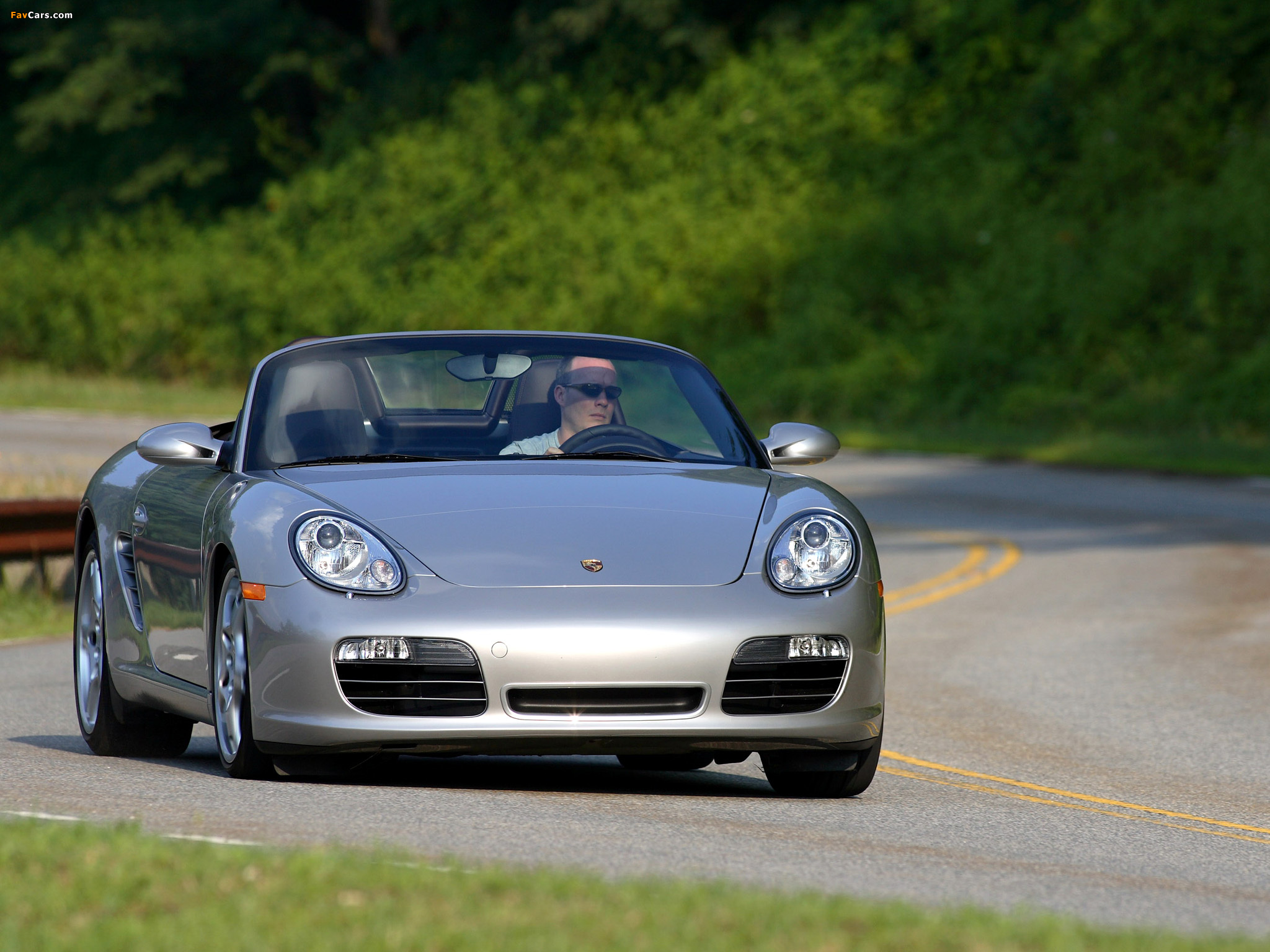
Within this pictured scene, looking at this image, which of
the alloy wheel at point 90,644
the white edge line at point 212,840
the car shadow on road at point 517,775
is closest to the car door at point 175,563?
the car shadow on road at point 517,775

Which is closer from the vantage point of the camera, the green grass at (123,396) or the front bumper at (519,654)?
the front bumper at (519,654)

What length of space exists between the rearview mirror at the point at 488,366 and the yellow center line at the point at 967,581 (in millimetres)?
7346

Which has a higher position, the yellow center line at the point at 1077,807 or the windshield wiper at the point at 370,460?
the windshield wiper at the point at 370,460

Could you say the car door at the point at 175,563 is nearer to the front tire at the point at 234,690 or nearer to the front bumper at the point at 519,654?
the front tire at the point at 234,690

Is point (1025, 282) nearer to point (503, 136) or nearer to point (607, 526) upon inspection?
point (503, 136)

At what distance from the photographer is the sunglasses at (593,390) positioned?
24.7ft

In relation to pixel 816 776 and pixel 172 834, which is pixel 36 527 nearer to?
pixel 816 776

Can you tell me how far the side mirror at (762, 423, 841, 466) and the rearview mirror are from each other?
0.93 meters

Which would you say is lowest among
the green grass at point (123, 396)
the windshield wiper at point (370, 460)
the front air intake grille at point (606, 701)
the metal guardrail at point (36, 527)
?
the green grass at point (123, 396)

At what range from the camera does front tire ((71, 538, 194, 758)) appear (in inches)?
307

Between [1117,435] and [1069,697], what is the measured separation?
2394cm

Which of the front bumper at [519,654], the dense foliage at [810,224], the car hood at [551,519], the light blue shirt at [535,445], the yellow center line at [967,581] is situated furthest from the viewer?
the dense foliage at [810,224]

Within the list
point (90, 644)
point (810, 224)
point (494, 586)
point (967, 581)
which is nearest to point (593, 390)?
point (494, 586)

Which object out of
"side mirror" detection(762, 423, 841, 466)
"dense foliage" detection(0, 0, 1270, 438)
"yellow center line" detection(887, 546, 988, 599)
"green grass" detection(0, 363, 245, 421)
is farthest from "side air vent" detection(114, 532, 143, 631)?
"green grass" detection(0, 363, 245, 421)
